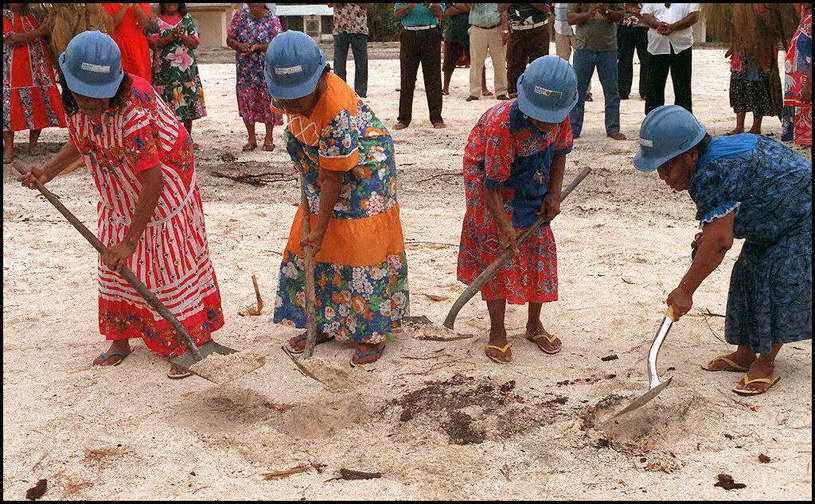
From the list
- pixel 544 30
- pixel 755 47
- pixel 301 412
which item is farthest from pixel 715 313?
pixel 544 30

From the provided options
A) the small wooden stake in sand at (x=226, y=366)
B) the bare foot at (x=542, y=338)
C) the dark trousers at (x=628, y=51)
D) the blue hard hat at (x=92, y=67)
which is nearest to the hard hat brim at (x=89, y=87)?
the blue hard hat at (x=92, y=67)

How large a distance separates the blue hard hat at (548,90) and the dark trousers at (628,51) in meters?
7.01

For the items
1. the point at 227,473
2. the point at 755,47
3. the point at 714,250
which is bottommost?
the point at 227,473

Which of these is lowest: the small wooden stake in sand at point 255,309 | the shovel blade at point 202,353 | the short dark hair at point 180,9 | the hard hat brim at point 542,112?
the shovel blade at point 202,353

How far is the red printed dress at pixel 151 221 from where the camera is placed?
3645 mm

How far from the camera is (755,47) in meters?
4.88

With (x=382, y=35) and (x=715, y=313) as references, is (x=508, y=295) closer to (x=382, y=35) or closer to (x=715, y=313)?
(x=715, y=313)

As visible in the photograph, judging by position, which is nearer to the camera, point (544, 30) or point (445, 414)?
point (445, 414)

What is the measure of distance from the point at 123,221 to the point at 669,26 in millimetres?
5721

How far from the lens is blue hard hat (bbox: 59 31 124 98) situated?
3459 mm

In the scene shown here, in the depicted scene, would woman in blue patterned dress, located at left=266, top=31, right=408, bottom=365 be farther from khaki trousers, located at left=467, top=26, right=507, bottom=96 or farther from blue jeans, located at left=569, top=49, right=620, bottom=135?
khaki trousers, located at left=467, top=26, right=507, bottom=96

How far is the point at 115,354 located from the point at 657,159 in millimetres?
2574

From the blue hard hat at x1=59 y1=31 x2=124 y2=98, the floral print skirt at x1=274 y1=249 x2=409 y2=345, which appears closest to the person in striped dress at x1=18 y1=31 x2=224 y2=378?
the blue hard hat at x1=59 y1=31 x2=124 y2=98

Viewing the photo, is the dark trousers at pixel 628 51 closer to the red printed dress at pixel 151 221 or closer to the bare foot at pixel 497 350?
the bare foot at pixel 497 350
